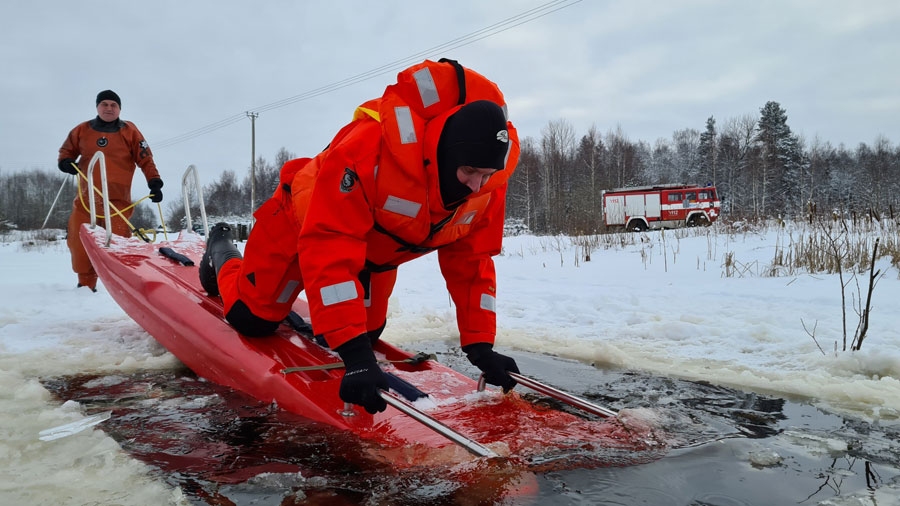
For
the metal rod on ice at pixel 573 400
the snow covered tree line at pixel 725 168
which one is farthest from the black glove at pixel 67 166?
the snow covered tree line at pixel 725 168

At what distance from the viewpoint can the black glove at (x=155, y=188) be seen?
5.83 meters

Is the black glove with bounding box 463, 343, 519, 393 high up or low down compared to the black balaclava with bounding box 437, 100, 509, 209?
down

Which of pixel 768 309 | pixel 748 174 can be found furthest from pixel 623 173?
pixel 768 309

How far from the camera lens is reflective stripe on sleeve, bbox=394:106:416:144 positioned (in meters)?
2.10

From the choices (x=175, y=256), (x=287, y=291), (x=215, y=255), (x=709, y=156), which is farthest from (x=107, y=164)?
(x=709, y=156)

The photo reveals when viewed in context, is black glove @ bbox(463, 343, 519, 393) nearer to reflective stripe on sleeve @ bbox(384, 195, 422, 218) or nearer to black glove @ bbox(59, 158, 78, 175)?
reflective stripe on sleeve @ bbox(384, 195, 422, 218)

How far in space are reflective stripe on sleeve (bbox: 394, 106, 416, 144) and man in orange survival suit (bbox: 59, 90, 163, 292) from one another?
15.1ft

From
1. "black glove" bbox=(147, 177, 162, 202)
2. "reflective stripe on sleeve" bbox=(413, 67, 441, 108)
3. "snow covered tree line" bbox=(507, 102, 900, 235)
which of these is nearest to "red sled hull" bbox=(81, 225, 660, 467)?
"reflective stripe on sleeve" bbox=(413, 67, 441, 108)

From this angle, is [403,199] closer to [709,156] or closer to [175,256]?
[175,256]

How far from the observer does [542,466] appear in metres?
1.85

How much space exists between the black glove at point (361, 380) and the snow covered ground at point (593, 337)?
60 centimetres

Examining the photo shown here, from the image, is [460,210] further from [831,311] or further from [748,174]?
[748,174]

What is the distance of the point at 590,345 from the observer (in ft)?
13.0

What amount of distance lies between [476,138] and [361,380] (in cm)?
94
